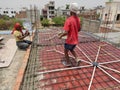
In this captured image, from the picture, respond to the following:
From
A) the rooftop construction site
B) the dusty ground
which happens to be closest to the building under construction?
the rooftop construction site

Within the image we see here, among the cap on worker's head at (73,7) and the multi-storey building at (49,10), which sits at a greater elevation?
the multi-storey building at (49,10)

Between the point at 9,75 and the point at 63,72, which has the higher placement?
the point at 63,72

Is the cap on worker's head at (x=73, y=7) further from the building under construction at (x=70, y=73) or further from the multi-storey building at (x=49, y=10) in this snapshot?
the multi-storey building at (x=49, y=10)

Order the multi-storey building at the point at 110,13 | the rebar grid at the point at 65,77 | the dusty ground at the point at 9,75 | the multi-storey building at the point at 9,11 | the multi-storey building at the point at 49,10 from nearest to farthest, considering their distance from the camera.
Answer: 1. the rebar grid at the point at 65,77
2. the dusty ground at the point at 9,75
3. the multi-storey building at the point at 110,13
4. the multi-storey building at the point at 49,10
5. the multi-storey building at the point at 9,11

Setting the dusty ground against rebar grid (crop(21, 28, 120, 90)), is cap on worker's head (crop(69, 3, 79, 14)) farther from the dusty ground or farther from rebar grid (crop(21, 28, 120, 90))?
the dusty ground

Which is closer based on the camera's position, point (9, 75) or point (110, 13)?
point (9, 75)

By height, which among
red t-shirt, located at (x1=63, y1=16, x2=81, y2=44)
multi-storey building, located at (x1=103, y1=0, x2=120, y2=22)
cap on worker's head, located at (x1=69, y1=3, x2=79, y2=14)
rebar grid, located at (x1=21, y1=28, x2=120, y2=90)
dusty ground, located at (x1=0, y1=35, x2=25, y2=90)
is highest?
multi-storey building, located at (x1=103, y1=0, x2=120, y2=22)

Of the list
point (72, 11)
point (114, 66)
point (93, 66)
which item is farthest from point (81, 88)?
point (72, 11)

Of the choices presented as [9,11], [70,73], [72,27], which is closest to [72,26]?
[72,27]

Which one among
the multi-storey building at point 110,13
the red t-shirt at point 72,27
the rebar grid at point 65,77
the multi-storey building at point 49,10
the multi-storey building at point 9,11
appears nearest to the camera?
the rebar grid at point 65,77

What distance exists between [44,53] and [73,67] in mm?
1364

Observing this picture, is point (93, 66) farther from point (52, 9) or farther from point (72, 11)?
point (52, 9)

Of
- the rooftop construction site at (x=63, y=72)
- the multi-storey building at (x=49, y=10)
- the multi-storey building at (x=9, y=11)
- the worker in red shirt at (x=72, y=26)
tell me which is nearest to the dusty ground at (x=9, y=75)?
the rooftop construction site at (x=63, y=72)

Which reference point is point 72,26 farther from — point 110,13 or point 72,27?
point 110,13
